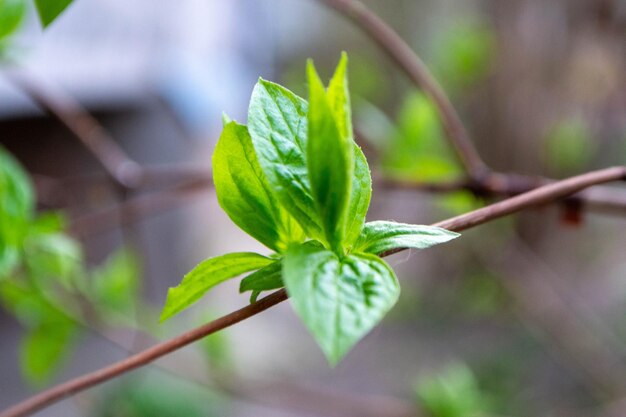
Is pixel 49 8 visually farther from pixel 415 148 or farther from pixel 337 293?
pixel 415 148

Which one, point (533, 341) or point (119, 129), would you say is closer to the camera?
point (533, 341)

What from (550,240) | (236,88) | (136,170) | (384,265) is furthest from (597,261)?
(236,88)

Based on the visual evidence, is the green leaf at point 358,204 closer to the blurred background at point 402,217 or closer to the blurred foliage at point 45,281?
the blurred foliage at point 45,281

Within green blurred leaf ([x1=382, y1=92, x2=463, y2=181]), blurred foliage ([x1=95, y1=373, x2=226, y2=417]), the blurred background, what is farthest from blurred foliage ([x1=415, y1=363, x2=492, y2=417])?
blurred foliage ([x1=95, y1=373, x2=226, y2=417])

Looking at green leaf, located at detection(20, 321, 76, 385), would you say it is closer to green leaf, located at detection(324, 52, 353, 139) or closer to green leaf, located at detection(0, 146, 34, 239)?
green leaf, located at detection(0, 146, 34, 239)

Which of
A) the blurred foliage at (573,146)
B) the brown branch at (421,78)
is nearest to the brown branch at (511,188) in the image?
the brown branch at (421,78)

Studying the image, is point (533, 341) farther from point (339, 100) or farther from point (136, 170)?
point (339, 100)

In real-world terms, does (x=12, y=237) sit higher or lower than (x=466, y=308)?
higher
